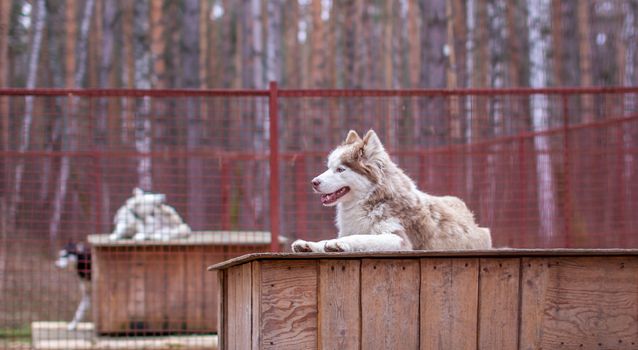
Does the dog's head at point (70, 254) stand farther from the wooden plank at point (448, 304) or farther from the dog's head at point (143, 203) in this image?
the wooden plank at point (448, 304)

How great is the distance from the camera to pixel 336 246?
191 inches

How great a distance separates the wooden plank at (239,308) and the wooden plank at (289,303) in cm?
28

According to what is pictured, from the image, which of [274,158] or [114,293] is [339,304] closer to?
[274,158]

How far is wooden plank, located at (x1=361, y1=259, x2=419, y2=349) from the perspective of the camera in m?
4.49

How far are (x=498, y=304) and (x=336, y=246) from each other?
95 cm

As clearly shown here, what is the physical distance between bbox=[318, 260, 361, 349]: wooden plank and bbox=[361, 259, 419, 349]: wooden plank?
38mm

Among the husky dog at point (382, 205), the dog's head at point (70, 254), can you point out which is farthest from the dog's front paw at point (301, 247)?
the dog's head at point (70, 254)

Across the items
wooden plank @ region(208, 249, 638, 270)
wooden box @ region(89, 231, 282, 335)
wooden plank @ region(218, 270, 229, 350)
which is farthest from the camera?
wooden box @ region(89, 231, 282, 335)

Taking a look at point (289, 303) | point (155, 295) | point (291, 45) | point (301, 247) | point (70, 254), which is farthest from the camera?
point (291, 45)

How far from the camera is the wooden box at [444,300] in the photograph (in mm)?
4441

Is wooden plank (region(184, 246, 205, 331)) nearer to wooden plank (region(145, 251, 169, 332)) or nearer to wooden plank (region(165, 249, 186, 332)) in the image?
wooden plank (region(165, 249, 186, 332))

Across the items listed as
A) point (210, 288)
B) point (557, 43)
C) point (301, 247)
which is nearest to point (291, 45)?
point (557, 43)

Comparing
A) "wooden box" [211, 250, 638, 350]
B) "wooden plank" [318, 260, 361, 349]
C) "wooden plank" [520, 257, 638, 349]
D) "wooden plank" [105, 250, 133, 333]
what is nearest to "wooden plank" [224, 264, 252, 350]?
"wooden box" [211, 250, 638, 350]

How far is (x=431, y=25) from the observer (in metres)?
19.6
